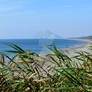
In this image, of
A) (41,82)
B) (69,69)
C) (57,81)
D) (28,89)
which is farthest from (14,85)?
(69,69)

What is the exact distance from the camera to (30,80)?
1.63m

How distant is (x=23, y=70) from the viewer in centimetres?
170

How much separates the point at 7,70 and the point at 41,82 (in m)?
0.32

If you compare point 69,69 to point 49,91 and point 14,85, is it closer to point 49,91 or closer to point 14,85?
point 49,91

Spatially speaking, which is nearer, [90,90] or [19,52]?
[90,90]

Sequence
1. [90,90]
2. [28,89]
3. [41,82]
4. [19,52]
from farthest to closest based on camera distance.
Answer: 1. [19,52]
2. [41,82]
3. [28,89]
4. [90,90]

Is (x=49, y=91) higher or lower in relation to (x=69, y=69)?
lower

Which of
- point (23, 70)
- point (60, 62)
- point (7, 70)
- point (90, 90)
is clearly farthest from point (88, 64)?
point (7, 70)

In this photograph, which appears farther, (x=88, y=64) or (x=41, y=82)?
(x=88, y=64)

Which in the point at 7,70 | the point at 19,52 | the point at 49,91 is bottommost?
the point at 49,91

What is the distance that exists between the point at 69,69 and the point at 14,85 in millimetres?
467

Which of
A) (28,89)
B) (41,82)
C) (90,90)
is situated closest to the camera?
(90,90)

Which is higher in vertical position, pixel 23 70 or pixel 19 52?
pixel 19 52

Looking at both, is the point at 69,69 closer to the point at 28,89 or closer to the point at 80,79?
the point at 80,79
